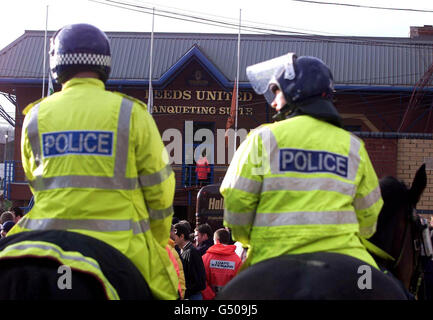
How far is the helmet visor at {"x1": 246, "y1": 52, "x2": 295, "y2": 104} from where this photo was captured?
376cm

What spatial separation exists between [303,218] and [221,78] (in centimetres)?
2188

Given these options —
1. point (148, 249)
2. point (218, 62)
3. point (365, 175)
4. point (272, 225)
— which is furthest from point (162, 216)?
point (218, 62)

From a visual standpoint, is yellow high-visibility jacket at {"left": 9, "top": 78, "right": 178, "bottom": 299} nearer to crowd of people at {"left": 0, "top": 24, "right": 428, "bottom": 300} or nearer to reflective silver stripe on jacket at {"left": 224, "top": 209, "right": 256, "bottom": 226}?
crowd of people at {"left": 0, "top": 24, "right": 428, "bottom": 300}

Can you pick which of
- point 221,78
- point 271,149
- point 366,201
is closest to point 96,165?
point 271,149

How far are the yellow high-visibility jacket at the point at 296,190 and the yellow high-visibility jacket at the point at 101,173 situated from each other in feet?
1.53

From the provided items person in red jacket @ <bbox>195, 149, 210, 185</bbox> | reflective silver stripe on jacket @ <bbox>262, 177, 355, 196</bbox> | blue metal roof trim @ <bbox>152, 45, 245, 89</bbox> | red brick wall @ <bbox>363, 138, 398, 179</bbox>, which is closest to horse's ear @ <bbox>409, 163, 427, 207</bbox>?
reflective silver stripe on jacket @ <bbox>262, 177, 355, 196</bbox>

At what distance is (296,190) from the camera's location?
3.36 m

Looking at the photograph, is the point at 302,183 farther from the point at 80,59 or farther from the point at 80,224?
the point at 80,59

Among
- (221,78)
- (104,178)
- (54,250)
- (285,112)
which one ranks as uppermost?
(221,78)

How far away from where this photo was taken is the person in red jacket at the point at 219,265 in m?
8.49

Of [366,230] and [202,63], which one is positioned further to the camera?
[202,63]

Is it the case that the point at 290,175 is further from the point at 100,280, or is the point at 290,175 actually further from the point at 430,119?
the point at 430,119

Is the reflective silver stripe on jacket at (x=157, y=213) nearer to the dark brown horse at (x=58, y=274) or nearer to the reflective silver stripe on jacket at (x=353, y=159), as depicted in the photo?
the dark brown horse at (x=58, y=274)

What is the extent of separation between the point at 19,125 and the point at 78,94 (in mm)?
23912
